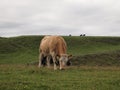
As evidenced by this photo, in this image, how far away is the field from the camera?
1890 cm

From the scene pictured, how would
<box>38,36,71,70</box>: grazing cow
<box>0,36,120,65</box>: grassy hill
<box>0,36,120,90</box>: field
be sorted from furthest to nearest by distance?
<box>0,36,120,65</box>: grassy hill → <box>38,36,71,70</box>: grazing cow → <box>0,36,120,90</box>: field

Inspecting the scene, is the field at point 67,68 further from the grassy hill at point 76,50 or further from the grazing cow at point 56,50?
the grazing cow at point 56,50

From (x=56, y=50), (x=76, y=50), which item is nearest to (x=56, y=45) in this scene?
(x=56, y=50)

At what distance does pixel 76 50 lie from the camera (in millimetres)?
72375

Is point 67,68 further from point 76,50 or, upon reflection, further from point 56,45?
point 76,50

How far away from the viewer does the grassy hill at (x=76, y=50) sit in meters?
48.3

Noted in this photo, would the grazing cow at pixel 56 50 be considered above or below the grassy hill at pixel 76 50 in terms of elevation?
above

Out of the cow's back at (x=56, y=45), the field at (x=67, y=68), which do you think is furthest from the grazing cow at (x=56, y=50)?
the field at (x=67, y=68)

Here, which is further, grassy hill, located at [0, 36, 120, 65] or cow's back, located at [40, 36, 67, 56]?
grassy hill, located at [0, 36, 120, 65]

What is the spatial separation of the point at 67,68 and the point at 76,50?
42875 mm

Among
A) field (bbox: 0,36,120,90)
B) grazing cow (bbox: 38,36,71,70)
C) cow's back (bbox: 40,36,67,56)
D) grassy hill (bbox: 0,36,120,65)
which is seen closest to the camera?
field (bbox: 0,36,120,90)

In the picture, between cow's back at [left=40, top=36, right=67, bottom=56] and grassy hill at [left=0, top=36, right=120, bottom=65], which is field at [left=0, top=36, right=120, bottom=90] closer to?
grassy hill at [left=0, top=36, right=120, bottom=65]

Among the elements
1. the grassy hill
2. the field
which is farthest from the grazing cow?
the grassy hill

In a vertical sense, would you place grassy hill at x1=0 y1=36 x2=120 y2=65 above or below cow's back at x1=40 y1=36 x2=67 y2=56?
below
